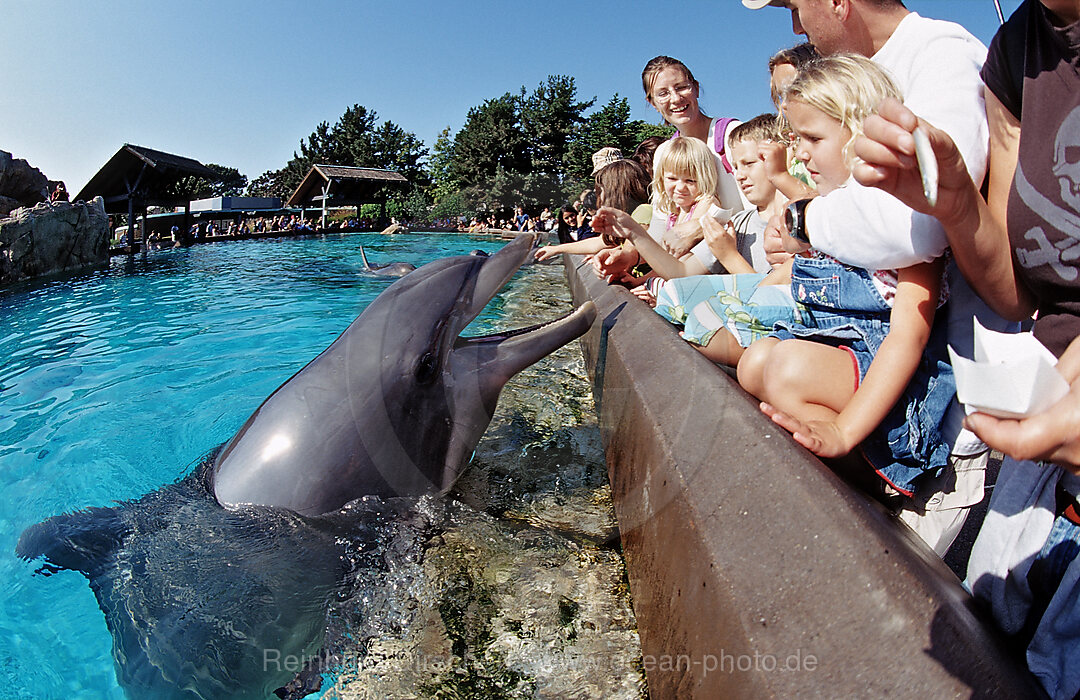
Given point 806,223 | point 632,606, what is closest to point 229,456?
point 632,606

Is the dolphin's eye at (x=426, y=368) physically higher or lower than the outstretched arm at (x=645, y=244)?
lower

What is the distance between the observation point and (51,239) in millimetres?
15719

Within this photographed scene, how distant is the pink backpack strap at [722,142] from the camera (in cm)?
382

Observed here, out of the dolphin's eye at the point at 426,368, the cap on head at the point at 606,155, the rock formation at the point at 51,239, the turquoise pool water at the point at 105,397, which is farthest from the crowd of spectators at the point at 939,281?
the rock formation at the point at 51,239

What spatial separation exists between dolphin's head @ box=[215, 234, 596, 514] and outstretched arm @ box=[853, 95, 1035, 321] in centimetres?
165

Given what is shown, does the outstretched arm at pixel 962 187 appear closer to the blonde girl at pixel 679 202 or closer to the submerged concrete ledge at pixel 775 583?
the submerged concrete ledge at pixel 775 583

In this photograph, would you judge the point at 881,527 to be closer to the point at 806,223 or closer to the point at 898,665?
the point at 898,665

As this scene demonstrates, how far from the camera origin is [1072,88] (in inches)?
45.7

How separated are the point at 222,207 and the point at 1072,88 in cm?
4512

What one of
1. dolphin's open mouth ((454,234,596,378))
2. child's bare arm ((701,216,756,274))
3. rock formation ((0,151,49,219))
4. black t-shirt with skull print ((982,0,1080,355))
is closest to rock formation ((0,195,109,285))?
rock formation ((0,151,49,219))

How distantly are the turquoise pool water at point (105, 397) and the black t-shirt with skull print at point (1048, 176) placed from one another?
9.28ft

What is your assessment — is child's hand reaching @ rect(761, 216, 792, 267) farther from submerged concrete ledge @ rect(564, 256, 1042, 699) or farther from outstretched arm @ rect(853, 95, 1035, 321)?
outstretched arm @ rect(853, 95, 1035, 321)

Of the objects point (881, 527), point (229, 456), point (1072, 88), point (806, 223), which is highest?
point (1072, 88)

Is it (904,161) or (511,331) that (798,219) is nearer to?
(904,161)
